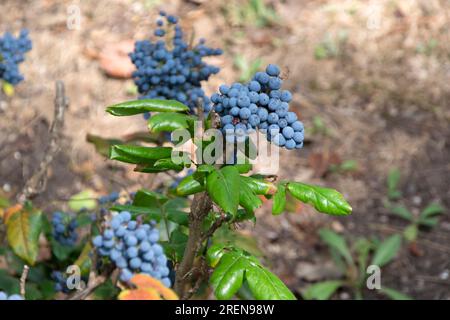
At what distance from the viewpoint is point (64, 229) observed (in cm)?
227

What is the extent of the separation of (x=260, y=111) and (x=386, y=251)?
5.97 ft

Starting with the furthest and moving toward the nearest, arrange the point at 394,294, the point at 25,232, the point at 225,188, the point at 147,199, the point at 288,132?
the point at 394,294 < the point at 25,232 < the point at 147,199 < the point at 288,132 < the point at 225,188

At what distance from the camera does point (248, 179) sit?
4.59 feet

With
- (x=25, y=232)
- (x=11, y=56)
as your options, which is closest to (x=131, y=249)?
(x=25, y=232)

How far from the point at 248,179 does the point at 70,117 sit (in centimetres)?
245

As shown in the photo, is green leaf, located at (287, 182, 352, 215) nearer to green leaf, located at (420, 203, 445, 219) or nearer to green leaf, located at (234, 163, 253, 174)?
green leaf, located at (234, 163, 253, 174)

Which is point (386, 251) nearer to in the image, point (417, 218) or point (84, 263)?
point (417, 218)

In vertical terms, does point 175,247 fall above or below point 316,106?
below

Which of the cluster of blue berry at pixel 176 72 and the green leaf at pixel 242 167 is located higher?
the cluster of blue berry at pixel 176 72

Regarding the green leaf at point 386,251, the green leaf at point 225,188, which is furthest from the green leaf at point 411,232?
the green leaf at point 225,188

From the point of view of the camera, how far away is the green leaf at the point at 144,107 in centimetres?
136

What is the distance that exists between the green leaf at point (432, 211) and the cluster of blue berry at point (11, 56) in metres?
2.07

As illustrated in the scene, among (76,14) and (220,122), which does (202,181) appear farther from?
(76,14)

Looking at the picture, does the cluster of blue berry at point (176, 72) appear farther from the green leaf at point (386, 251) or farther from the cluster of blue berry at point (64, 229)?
the green leaf at point (386, 251)
